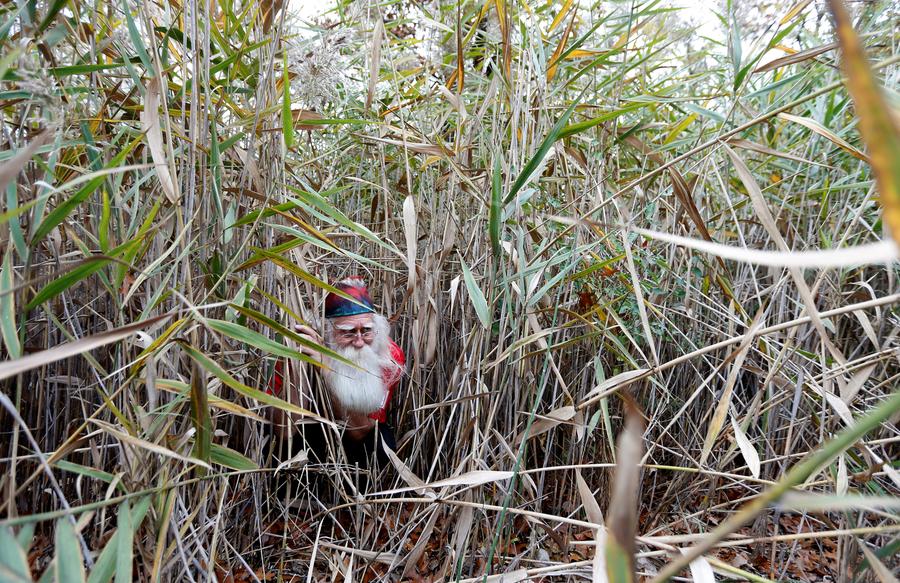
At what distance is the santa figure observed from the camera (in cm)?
138

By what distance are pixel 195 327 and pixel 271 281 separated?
0.30m

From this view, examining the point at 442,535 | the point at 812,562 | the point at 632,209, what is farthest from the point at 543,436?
the point at 812,562

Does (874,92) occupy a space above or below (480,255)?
above

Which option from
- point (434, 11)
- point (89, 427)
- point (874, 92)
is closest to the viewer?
point (874, 92)

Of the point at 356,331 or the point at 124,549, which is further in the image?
the point at 356,331

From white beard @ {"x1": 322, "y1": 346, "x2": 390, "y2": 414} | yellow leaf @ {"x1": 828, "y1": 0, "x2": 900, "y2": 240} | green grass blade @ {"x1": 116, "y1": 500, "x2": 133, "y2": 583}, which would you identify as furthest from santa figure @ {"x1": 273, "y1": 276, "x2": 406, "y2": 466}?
yellow leaf @ {"x1": 828, "y1": 0, "x2": 900, "y2": 240}

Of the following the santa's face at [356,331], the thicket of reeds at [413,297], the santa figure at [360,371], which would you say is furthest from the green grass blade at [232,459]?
the santa's face at [356,331]

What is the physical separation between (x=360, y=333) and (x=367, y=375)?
13 cm

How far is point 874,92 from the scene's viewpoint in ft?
0.67

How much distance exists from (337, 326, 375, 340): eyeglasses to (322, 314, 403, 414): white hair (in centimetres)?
1

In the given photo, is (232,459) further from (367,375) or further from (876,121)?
(876,121)

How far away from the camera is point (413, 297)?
126cm

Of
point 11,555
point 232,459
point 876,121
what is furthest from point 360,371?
point 876,121

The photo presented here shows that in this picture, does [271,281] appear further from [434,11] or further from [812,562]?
[812,562]
